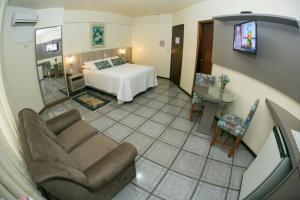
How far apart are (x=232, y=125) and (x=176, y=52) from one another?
11.9 ft

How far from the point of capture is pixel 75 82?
4.46 metres

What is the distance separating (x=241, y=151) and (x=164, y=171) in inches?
54.3

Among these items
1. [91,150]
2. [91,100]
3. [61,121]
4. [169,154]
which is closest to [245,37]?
[169,154]

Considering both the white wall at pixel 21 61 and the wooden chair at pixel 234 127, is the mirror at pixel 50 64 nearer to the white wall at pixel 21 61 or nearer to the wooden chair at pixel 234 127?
the white wall at pixel 21 61

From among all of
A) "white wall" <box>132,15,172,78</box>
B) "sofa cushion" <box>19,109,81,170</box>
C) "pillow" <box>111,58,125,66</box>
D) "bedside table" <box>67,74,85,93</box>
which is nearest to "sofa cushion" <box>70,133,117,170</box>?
"sofa cushion" <box>19,109,81,170</box>

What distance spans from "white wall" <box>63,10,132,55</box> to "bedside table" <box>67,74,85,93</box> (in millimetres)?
685

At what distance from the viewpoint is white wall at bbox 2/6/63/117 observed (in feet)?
7.81

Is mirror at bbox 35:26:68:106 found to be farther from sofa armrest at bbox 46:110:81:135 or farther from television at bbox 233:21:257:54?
television at bbox 233:21:257:54

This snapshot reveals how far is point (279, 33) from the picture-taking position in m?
1.88

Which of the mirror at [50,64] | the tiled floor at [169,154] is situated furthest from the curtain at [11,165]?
the mirror at [50,64]

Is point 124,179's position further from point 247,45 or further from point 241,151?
point 247,45

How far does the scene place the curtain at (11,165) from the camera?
3.62 feet

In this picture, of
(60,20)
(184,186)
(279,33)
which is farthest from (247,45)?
(60,20)

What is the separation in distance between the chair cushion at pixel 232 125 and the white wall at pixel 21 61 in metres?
3.16
